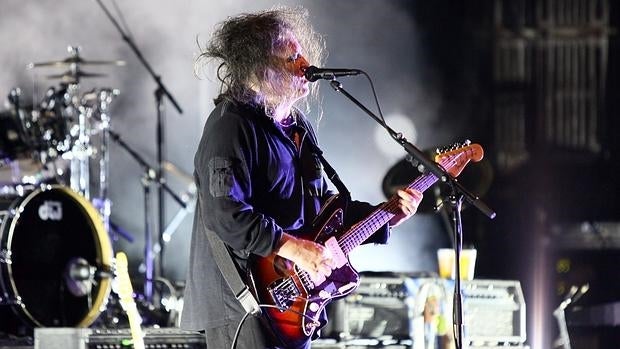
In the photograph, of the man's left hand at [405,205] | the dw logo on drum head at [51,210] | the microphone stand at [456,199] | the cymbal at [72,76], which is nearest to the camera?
the microphone stand at [456,199]

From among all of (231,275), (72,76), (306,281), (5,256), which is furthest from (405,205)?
(72,76)

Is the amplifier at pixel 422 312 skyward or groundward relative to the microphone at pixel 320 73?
groundward

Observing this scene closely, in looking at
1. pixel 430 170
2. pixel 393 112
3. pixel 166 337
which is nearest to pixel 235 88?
pixel 430 170

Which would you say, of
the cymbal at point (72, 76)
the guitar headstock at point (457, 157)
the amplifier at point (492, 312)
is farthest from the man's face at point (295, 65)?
the cymbal at point (72, 76)

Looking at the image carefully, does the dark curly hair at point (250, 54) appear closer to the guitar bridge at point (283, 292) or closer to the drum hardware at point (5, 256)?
the guitar bridge at point (283, 292)

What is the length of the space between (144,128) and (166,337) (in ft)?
12.4

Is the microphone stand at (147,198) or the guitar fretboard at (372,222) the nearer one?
the guitar fretboard at (372,222)

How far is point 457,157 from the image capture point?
433cm

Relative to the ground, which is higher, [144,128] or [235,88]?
[144,128]

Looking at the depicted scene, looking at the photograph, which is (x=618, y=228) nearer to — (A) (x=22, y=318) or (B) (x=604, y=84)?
(B) (x=604, y=84)

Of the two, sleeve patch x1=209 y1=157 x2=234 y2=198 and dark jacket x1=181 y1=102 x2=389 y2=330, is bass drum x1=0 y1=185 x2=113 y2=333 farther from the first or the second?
sleeve patch x1=209 y1=157 x2=234 y2=198

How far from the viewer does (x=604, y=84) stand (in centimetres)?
876

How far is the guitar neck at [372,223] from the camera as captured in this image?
157 inches

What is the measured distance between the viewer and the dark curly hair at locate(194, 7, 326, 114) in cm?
390
